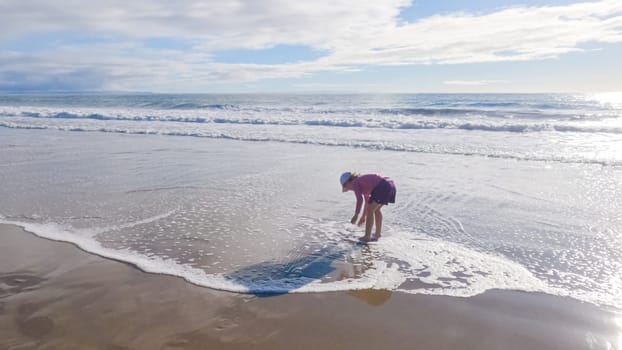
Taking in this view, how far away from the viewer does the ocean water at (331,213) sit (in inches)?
195

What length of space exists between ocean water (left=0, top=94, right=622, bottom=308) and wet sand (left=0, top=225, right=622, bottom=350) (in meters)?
0.28

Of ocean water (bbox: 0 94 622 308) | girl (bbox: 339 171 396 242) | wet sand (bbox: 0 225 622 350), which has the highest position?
girl (bbox: 339 171 396 242)

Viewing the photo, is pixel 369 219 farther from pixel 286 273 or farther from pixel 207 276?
pixel 207 276

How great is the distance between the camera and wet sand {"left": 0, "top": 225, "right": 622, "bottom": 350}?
3.60 m

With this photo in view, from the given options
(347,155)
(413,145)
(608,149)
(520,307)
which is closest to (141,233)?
(520,307)

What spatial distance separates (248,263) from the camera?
5.18 meters

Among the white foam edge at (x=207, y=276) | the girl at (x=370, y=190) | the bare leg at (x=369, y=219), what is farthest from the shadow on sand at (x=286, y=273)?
the girl at (x=370, y=190)

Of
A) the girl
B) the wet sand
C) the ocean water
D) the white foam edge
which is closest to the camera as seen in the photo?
the wet sand

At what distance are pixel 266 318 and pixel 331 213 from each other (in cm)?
339

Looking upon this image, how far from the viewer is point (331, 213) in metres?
7.24

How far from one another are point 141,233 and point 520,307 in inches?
184

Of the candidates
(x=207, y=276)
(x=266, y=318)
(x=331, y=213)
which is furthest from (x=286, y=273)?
(x=331, y=213)

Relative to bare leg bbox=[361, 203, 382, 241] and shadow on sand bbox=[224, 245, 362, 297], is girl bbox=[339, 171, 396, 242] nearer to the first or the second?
bare leg bbox=[361, 203, 382, 241]

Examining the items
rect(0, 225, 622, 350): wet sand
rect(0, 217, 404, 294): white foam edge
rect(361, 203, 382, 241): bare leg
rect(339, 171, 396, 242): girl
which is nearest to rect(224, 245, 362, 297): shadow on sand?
rect(0, 217, 404, 294): white foam edge
